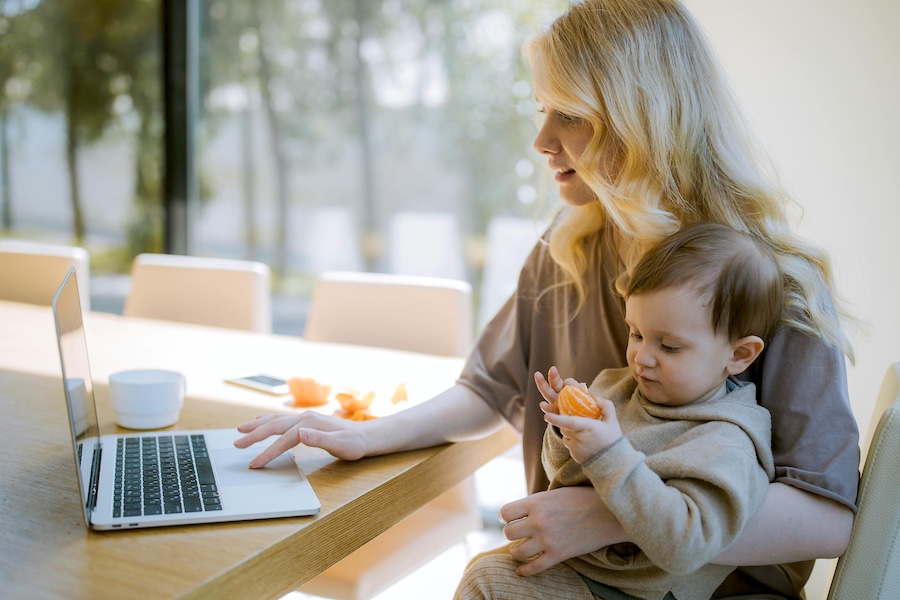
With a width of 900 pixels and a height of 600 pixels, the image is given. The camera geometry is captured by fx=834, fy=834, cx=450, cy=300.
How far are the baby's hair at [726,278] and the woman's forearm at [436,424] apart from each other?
0.42 metres

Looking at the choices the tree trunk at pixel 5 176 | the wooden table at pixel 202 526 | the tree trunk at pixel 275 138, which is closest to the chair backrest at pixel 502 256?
the tree trunk at pixel 275 138

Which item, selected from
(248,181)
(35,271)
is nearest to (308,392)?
(35,271)

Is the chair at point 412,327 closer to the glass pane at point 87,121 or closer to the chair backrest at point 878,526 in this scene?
the chair backrest at point 878,526

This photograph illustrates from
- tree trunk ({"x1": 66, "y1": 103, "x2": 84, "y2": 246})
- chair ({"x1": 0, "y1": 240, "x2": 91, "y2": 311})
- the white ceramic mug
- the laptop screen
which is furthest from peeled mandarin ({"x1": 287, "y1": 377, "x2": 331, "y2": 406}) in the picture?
tree trunk ({"x1": 66, "y1": 103, "x2": 84, "y2": 246})

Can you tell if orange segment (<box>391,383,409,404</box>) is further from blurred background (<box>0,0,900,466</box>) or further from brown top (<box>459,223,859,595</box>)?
blurred background (<box>0,0,900,466</box>)

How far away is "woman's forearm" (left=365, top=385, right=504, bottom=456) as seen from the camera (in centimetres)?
133

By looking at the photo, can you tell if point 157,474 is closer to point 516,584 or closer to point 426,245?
point 516,584

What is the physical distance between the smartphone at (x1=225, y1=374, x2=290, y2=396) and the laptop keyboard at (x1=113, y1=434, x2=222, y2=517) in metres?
0.35

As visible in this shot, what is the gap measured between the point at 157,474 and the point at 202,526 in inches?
6.9

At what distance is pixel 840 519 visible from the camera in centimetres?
111

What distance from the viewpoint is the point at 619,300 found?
1.46 metres

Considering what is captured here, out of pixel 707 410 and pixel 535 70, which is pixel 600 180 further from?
pixel 707 410

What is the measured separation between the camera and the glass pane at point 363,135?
328cm

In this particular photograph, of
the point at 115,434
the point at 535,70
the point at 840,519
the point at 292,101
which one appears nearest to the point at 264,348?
the point at 115,434
